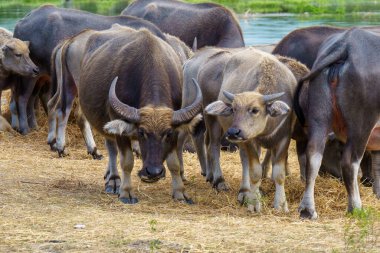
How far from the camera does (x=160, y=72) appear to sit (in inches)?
360

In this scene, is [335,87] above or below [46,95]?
above

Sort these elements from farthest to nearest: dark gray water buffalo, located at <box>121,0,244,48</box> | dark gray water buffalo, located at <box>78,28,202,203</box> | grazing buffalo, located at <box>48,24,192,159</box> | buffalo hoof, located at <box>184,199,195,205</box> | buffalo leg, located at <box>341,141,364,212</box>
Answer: dark gray water buffalo, located at <box>121,0,244,48</box> < grazing buffalo, located at <box>48,24,192,159</box> < buffalo hoof, located at <box>184,199,195,205</box> < dark gray water buffalo, located at <box>78,28,202,203</box> < buffalo leg, located at <box>341,141,364,212</box>

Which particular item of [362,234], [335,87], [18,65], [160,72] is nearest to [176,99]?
[160,72]

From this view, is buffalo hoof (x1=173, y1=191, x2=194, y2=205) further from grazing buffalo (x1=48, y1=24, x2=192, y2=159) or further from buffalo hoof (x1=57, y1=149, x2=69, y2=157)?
buffalo hoof (x1=57, y1=149, x2=69, y2=157)

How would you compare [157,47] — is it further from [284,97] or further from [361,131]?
[361,131]

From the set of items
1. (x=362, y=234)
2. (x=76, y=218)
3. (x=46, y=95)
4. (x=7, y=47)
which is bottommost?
(x=46, y=95)

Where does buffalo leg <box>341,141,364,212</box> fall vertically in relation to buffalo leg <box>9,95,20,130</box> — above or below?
above

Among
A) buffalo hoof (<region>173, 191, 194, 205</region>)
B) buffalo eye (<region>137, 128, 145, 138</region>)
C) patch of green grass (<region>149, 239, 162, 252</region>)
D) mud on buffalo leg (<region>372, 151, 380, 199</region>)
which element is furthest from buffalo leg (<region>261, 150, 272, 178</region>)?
patch of green grass (<region>149, 239, 162, 252</region>)

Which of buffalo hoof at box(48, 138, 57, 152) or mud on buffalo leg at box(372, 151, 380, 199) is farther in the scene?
buffalo hoof at box(48, 138, 57, 152)

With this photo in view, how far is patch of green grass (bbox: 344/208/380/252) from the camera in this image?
6816 mm

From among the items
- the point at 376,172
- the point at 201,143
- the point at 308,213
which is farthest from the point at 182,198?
the point at 376,172

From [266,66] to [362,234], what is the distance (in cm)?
250

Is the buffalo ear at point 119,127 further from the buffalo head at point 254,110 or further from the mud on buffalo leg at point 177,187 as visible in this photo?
the buffalo head at point 254,110

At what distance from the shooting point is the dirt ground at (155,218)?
699cm
